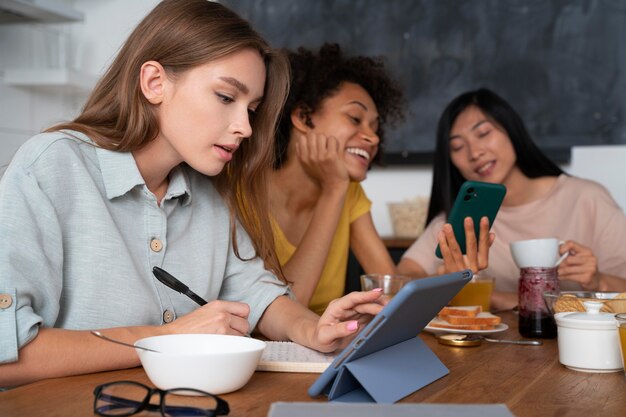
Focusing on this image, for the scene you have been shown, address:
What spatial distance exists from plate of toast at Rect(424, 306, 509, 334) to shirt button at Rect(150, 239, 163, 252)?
524 millimetres

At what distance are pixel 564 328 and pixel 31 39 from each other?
9.22 ft

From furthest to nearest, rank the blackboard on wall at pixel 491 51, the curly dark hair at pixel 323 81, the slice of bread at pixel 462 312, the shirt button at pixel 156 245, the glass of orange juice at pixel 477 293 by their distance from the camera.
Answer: the blackboard on wall at pixel 491 51, the curly dark hair at pixel 323 81, the glass of orange juice at pixel 477 293, the slice of bread at pixel 462 312, the shirt button at pixel 156 245

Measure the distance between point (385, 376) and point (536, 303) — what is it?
0.59 m

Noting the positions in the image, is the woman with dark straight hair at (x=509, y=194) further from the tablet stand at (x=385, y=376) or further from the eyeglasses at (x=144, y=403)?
the eyeglasses at (x=144, y=403)

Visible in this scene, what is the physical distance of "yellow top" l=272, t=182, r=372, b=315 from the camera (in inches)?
83.7

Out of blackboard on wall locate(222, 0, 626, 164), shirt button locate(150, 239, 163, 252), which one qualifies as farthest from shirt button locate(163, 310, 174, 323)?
blackboard on wall locate(222, 0, 626, 164)

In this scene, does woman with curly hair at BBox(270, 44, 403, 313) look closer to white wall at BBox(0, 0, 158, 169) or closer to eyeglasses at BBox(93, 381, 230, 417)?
white wall at BBox(0, 0, 158, 169)

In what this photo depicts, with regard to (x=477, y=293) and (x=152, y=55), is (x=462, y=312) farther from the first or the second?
(x=152, y=55)

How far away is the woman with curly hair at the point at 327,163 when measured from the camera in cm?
209

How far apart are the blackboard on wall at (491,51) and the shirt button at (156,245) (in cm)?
213

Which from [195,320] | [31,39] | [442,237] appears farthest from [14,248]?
[31,39]

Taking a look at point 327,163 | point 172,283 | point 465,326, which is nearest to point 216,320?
point 172,283

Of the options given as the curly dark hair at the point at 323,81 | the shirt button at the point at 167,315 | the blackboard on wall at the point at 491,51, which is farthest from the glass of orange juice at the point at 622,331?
the blackboard on wall at the point at 491,51

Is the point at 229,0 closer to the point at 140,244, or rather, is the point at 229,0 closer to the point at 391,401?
the point at 140,244
